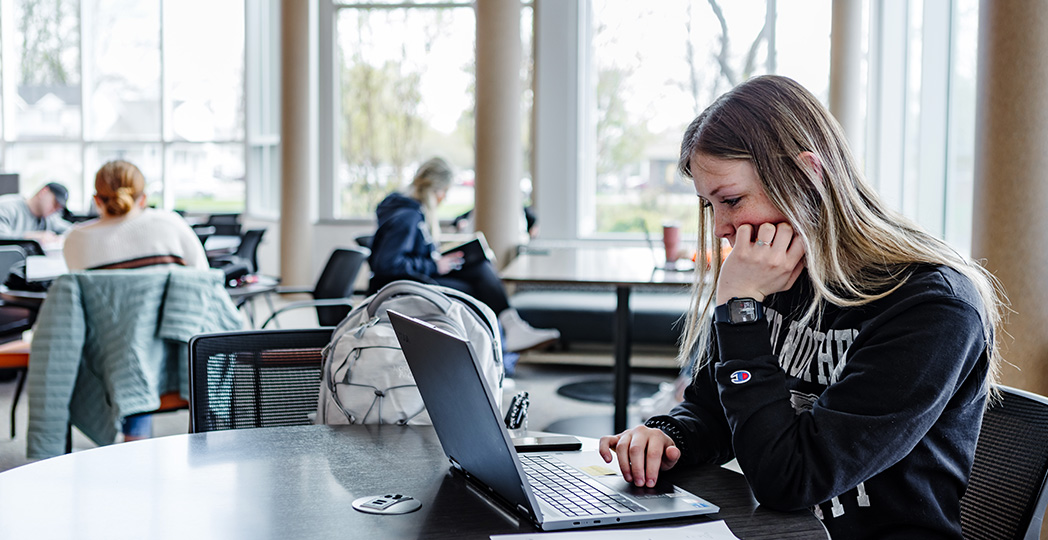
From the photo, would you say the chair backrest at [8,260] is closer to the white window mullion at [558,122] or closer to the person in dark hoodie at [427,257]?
the person in dark hoodie at [427,257]

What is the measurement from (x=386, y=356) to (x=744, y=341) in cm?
79

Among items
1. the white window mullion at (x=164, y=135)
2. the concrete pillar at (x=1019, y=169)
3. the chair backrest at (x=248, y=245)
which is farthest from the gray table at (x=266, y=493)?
the white window mullion at (x=164, y=135)

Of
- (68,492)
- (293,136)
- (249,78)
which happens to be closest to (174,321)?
(68,492)

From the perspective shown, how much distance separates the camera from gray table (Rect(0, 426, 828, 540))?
115 centimetres

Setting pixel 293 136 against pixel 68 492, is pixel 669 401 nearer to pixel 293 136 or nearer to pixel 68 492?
pixel 68 492

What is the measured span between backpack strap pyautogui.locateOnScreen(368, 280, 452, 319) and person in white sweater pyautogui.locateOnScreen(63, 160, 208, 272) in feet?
7.14

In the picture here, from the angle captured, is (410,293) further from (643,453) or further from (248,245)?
(248,245)

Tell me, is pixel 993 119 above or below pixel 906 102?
below

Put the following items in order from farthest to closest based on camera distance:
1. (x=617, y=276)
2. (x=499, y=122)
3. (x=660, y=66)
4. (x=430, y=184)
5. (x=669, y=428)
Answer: (x=660, y=66), (x=499, y=122), (x=430, y=184), (x=617, y=276), (x=669, y=428)

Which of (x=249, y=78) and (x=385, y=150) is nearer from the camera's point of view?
(x=385, y=150)

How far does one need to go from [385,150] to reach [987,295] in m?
8.92

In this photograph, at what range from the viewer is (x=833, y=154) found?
4.49 ft

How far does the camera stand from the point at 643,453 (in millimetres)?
1371

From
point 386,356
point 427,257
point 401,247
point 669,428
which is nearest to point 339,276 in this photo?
point 401,247
